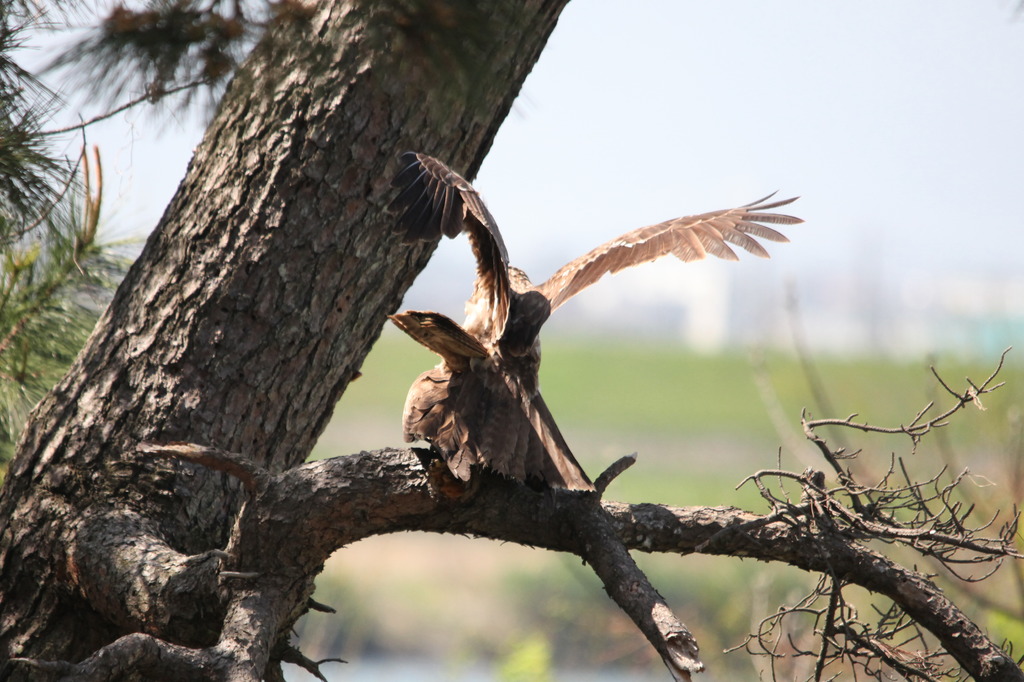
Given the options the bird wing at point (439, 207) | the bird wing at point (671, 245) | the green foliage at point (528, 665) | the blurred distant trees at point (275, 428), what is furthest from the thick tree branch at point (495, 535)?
the green foliage at point (528, 665)

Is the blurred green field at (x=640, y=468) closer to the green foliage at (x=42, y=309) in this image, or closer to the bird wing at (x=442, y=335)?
the bird wing at (x=442, y=335)

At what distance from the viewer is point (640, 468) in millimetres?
21141

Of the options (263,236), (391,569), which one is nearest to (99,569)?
(263,236)

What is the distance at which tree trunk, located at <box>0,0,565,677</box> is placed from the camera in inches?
75.4

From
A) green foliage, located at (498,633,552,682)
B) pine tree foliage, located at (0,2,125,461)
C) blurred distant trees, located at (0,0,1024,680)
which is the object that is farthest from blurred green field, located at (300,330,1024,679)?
pine tree foliage, located at (0,2,125,461)

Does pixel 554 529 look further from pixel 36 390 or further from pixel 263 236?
pixel 36 390

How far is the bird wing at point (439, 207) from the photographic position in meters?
1.68

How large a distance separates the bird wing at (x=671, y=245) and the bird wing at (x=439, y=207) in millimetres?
405

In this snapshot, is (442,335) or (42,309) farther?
(42,309)

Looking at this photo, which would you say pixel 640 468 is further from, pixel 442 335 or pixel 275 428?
pixel 442 335

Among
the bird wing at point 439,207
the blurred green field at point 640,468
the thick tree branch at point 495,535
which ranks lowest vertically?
the thick tree branch at point 495,535

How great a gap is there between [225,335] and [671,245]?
110 centimetres

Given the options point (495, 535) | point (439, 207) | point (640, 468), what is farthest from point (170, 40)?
point (640, 468)

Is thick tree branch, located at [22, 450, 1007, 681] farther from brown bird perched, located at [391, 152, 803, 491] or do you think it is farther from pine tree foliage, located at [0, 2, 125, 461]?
pine tree foliage, located at [0, 2, 125, 461]
